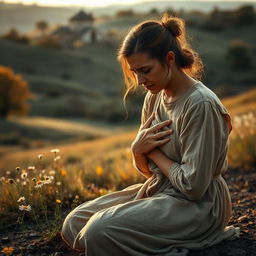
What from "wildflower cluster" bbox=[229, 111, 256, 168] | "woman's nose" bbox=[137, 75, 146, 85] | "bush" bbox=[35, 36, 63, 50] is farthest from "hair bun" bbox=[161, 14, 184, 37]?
"bush" bbox=[35, 36, 63, 50]

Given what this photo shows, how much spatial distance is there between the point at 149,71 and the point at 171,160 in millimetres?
666

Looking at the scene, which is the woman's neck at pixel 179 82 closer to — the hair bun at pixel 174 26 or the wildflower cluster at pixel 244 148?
the hair bun at pixel 174 26

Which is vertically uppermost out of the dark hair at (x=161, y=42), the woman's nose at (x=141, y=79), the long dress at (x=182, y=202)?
the dark hair at (x=161, y=42)

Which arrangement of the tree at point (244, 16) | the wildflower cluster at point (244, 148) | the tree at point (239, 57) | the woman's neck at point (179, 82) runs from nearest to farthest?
1. the woman's neck at point (179, 82)
2. the wildflower cluster at point (244, 148)
3. the tree at point (239, 57)
4. the tree at point (244, 16)

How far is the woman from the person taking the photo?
3521mm

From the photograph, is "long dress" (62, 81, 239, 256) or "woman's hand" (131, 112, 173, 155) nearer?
"long dress" (62, 81, 239, 256)

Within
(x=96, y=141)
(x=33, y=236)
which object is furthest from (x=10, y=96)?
(x=33, y=236)

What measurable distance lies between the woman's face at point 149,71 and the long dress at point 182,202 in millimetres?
191

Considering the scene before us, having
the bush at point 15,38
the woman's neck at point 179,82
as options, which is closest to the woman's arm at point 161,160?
the woman's neck at point 179,82

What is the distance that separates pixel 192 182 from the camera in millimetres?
3520

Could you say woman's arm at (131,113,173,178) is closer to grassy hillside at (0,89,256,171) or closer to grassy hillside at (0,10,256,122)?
A: grassy hillside at (0,89,256,171)

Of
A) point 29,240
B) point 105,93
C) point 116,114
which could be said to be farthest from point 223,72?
point 29,240

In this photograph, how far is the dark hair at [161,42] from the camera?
3.53 m

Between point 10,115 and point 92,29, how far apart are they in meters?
44.2
